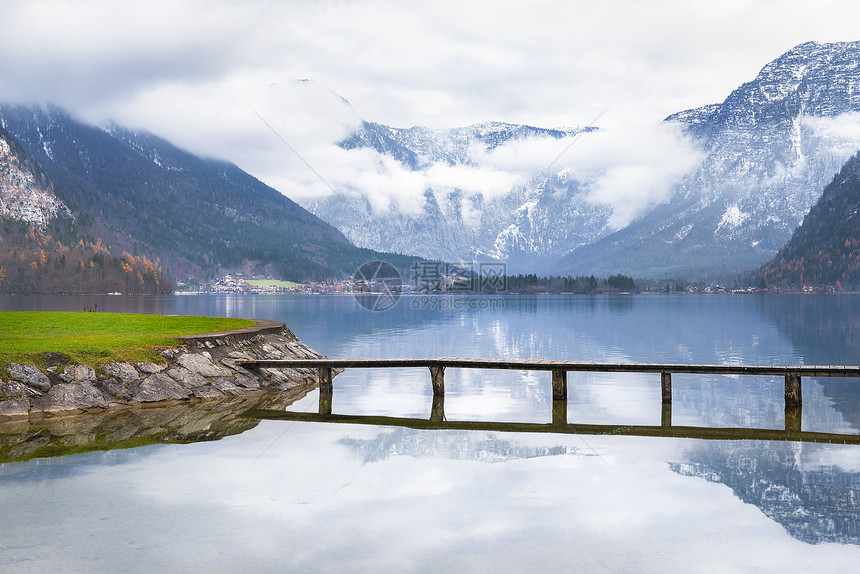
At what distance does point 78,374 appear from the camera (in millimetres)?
29812

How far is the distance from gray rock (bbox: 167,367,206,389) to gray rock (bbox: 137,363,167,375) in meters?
0.46

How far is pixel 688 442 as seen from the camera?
2616 cm

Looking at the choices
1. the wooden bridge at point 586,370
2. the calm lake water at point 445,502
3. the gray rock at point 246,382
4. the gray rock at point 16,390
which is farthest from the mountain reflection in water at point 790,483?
the gray rock at point 16,390

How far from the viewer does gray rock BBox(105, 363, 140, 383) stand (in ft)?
101

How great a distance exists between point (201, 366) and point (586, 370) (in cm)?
1727

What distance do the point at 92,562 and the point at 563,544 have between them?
897 cm

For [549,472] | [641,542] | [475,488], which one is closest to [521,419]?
[549,472]

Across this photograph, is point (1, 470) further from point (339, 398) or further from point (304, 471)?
point (339, 398)

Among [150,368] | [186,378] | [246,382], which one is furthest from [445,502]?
[246,382]

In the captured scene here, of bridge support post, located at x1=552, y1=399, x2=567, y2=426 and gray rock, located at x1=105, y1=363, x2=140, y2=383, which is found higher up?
gray rock, located at x1=105, y1=363, x2=140, y2=383

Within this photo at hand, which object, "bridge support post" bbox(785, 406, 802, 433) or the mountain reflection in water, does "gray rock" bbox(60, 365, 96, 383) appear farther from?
"bridge support post" bbox(785, 406, 802, 433)

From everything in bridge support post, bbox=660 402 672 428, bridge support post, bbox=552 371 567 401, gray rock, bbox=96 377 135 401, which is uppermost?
gray rock, bbox=96 377 135 401

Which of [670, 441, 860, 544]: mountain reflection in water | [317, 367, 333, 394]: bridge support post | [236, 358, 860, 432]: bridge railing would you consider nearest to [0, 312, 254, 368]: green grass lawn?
[236, 358, 860, 432]: bridge railing

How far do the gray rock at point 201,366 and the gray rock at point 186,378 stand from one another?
336 mm
